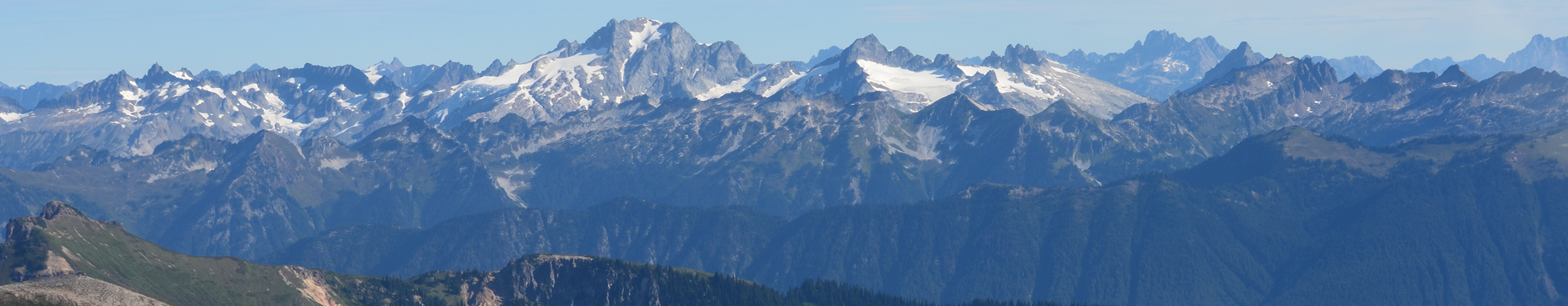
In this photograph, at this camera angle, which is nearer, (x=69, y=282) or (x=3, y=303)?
(x=3, y=303)

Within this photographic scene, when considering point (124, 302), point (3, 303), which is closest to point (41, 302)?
point (3, 303)

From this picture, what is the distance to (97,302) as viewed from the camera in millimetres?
192375

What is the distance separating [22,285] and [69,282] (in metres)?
11.9

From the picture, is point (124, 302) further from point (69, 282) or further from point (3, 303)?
point (3, 303)

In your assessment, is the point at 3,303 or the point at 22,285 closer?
the point at 3,303

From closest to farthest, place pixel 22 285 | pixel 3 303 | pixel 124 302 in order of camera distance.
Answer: pixel 3 303 → pixel 22 285 → pixel 124 302

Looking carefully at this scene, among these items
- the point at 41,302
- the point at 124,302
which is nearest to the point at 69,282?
the point at 124,302

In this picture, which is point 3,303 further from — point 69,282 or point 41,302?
point 69,282

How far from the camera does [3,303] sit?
17262cm

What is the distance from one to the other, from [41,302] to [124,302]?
69.7 feet

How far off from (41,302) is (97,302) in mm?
13814

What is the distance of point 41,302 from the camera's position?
586 feet

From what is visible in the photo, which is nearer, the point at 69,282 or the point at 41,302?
the point at 41,302

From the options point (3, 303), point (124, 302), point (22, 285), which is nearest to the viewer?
point (3, 303)
